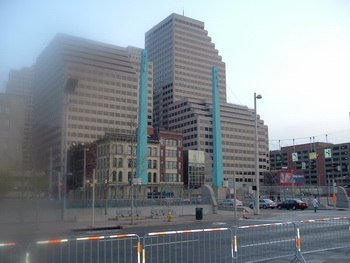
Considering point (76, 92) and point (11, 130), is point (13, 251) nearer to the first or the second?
point (11, 130)

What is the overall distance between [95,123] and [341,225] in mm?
10478

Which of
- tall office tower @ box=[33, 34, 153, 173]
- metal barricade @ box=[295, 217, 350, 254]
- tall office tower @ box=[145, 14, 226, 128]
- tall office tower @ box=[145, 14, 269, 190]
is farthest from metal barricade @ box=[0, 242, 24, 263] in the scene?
tall office tower @ box=[145, 14, 226, 128]

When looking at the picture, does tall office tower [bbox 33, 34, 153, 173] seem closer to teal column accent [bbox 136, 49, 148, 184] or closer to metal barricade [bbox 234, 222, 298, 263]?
metal barricade [bbox 234, 222, 298, 263]

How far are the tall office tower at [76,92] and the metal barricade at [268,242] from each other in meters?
5.83

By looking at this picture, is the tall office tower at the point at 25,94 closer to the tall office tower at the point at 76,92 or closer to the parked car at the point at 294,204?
the tall office tower at the point at 76,92

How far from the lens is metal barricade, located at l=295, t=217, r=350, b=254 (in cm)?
1224

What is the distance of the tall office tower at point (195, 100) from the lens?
152 meters

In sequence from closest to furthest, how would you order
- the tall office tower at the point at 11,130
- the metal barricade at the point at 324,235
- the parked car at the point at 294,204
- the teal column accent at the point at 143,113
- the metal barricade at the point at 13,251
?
the tall office tower at the point at 11,130
the metal barricade at the point at 13,251
the metal barricade at the point at 324,235
the teal column accent at the point at 143,113
the parked car at the point at 294,204

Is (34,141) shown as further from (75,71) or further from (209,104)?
(209,104)

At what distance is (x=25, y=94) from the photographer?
5.95 metres

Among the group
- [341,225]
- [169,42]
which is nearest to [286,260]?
[341,225]

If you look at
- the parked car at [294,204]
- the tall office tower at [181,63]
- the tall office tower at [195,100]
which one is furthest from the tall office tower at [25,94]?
the tall office tower at [181,63]

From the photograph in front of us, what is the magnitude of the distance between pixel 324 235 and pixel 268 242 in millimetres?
2945

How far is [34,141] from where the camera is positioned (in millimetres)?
6051
